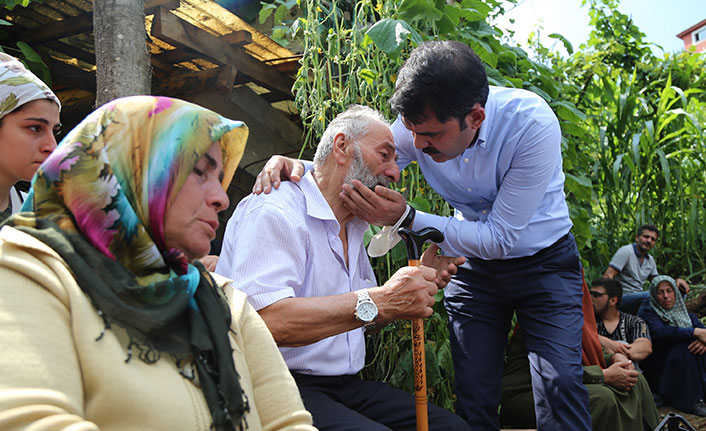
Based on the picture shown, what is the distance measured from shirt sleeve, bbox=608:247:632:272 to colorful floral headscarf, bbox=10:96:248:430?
5.81 m

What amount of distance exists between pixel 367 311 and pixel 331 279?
26cm

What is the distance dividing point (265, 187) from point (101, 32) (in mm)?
958

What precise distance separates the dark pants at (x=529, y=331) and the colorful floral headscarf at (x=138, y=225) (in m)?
1.50

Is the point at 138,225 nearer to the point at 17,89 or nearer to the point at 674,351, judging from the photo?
the point at 17,89

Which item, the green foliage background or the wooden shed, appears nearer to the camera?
the green foliage background

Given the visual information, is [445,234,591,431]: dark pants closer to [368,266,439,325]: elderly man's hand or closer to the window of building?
[368,266,439,325]: elderly man's hand

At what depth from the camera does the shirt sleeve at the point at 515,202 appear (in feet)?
7.86

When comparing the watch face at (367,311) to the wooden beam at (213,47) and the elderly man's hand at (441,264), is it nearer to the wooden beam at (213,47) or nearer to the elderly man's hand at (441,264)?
the elderly man's hand at (441,264)

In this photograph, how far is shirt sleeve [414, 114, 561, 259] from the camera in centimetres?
240

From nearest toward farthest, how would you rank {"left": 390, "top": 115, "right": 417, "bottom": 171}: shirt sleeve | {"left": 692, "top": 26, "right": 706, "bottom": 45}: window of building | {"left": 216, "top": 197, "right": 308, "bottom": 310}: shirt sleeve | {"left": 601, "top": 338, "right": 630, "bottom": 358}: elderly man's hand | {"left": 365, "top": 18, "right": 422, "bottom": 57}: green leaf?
{"left": 216, "top": 197, "right": 308, "bottom": 310}: shirt sleeve, {"left": 390, "top": 115, "right": 417, "bottom": 171}: shirt sleeve, {"left": 365, "top": 18, "right": 422, "bottom": 57}: green leaf, {"left": 601, "top": 338, "right": 630, "bottom": 358}: elderly man's hand, {"left": 692, "top": 26, "right": 706, "bottom": 45}: window of building

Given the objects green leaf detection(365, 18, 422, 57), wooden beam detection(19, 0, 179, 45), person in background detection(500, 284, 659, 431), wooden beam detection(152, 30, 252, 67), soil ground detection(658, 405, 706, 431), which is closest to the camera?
green leaf detection(365, 18, 422, 57)

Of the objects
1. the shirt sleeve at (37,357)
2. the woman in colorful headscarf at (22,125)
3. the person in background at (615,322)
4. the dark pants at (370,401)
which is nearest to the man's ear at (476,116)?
the dark pants at (370,401)

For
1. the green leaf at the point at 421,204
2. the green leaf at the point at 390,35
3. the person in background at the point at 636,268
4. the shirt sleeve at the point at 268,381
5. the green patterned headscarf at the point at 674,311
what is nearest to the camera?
the shirt sleeve at the point at 268,381

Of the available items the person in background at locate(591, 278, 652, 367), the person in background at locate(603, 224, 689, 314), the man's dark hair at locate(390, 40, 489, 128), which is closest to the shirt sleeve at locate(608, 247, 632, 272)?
the person in background at locate(603, 224, 689, 314)
